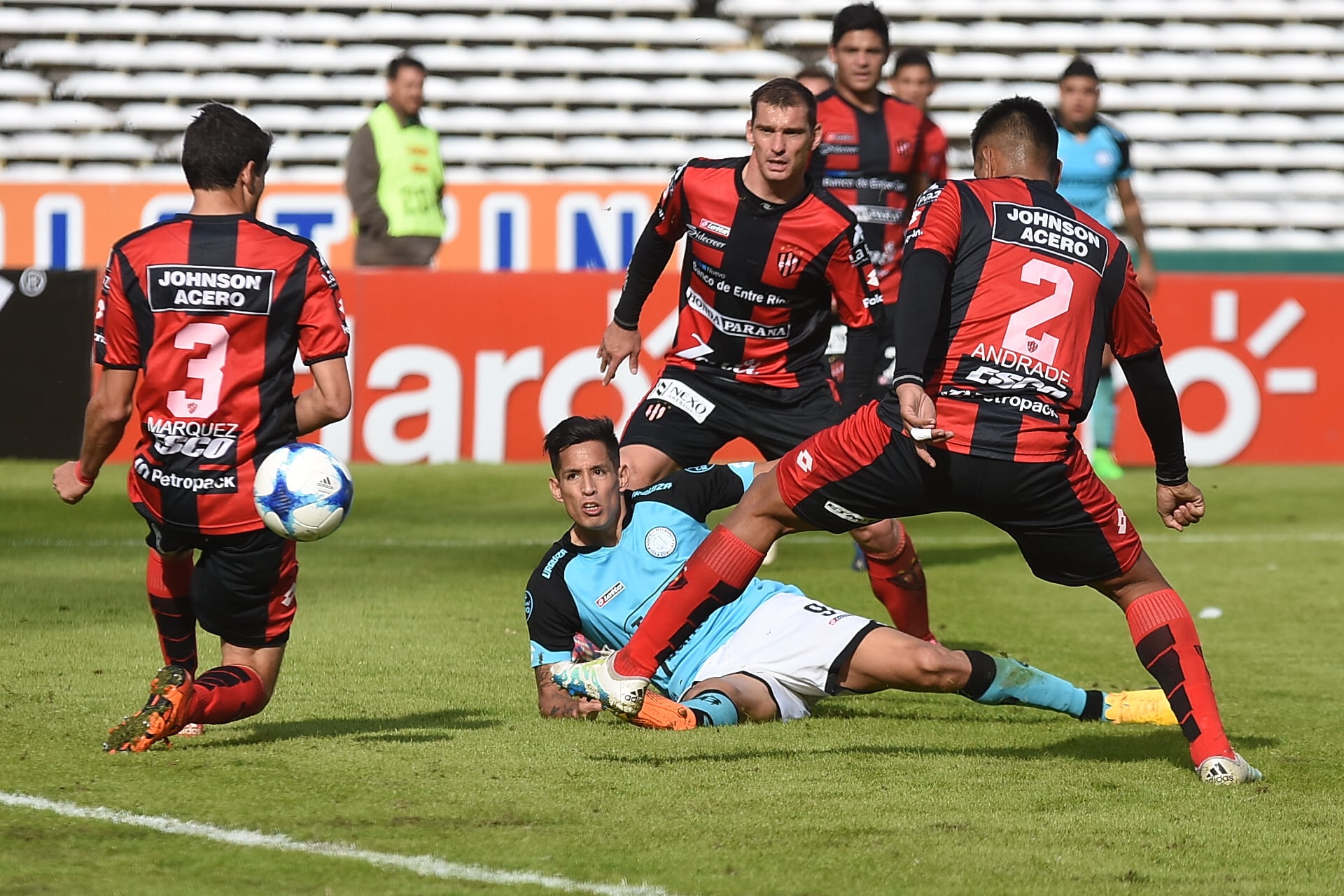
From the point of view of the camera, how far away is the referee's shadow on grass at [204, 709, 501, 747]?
16.7 feet

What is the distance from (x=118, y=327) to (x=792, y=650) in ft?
7.07

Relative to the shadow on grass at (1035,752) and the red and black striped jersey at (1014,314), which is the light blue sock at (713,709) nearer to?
the shadow on grass at (1035,752)

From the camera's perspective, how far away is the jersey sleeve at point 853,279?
21.2 ft

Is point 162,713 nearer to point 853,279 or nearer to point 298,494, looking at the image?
point 298,494

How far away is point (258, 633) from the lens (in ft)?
16.2

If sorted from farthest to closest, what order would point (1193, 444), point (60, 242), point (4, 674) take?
point (60, 242) → point (1193, 444) → point (4, 674)

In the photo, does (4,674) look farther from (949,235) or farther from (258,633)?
(949,235)

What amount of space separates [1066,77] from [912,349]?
7677 mm

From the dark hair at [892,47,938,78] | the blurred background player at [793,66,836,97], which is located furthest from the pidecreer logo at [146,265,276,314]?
the dark hair at [892,47,938,78]

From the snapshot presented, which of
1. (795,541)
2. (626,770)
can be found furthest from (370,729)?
(795,541)

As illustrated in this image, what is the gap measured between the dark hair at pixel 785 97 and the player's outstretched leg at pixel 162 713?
276 centimetres

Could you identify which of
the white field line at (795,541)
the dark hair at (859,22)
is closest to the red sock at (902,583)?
the dark hair at (859,22)

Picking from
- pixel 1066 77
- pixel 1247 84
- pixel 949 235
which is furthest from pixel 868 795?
pixel 1247 84

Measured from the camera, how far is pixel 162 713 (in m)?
4.59
